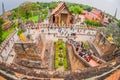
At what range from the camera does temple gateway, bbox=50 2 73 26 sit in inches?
1121

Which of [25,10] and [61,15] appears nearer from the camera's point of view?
[61,15]

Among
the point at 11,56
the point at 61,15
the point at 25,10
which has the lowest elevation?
the point at 25,10

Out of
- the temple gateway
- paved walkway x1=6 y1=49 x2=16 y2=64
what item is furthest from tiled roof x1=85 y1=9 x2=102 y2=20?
paved walkway x1=6 y1=49 x2=16 y2=64

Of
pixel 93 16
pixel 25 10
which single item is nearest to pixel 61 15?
pixel 25 10

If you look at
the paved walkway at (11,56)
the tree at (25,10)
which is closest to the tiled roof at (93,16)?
the tree at (25,10)

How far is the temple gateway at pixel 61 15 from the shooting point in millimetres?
28473

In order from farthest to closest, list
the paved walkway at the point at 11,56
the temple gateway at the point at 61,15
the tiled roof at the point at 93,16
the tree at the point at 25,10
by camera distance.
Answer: the tiled roof at the point at 93,16, the tree at the point at 25,10, the temple gateway at the point at 61,15, the paved walkway at the point at 11,56

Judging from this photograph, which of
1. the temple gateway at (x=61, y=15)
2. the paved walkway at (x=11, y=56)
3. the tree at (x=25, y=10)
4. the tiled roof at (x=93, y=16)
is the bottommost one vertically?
the tiled roof at (x=93, y=16)

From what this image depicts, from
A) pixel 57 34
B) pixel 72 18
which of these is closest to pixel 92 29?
pixel 72 18

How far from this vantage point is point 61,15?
1162 inches

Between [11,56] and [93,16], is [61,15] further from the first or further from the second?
[93,16]

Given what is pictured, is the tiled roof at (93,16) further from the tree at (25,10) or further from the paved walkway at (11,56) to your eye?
the paved walkway at (11,56)

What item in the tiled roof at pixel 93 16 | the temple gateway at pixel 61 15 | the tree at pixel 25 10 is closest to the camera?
the temple gateway at pixel 61 15

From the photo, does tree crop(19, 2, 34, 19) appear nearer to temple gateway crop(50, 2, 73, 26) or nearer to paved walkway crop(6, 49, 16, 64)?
temple gateway crop(50, 2, 73, 26)
